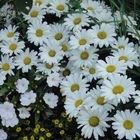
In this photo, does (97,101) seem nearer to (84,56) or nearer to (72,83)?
(72,83)

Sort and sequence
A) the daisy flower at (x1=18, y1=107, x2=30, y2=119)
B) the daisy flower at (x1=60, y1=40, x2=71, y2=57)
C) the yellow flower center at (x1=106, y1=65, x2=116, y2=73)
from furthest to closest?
the daisy flower at (x1=60, y1=40, x2=71, y2=57), the daisy flower at (x1=18, y1=107, x2=30, y2=119), the yellow flower center at (x1=106, y1=65, x2=116, y2=73)

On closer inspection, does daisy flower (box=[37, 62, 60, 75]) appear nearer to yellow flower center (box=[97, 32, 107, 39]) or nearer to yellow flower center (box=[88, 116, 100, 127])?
yellow flower center (box=[97, 32, 107, 39])

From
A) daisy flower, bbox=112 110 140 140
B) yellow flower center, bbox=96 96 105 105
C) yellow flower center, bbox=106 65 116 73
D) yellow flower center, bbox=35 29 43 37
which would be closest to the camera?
daisy flower, bbox=112 110 140 140

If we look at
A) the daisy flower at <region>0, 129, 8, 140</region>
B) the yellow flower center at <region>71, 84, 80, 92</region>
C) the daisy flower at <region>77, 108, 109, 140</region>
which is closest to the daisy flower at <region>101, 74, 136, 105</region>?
the daisy flower at <region>77, 108, 109, 140</region>

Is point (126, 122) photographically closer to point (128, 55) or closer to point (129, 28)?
point (128, 55)

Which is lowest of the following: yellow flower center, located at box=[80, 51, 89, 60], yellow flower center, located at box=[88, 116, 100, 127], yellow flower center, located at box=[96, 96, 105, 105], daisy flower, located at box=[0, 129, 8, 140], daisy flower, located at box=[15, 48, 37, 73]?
yellow flower center, located at box=[88, 116, 100, 127]

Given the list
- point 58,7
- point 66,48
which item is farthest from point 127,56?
point 58,7

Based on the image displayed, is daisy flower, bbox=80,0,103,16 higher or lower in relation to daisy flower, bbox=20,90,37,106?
higher
